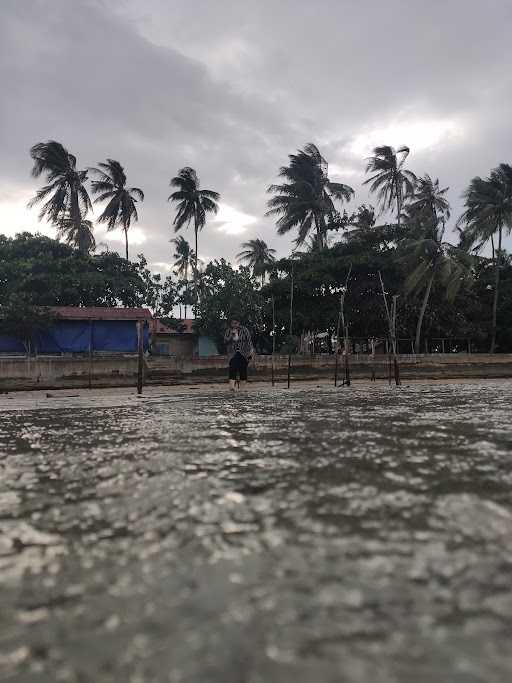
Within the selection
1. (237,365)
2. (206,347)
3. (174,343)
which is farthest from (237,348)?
(174,343)

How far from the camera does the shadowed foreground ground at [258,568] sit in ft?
3.10

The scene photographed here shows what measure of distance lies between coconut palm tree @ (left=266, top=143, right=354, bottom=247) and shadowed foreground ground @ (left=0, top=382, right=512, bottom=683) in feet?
98.6

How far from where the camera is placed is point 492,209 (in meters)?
27.3

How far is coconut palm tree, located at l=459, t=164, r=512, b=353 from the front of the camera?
89.7 feet

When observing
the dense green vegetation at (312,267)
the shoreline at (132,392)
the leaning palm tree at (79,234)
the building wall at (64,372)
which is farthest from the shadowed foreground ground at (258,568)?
the leaning palm tree at (79,234)

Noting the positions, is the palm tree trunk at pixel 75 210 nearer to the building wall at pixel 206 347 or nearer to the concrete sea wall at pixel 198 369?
the building wall at pixel 206 347

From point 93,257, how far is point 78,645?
102ft

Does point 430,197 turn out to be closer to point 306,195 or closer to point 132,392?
point 306,195

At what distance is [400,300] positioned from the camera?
86.8ft

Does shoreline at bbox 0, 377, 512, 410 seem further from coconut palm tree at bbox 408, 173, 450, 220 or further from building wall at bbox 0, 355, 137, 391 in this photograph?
coconut palm tree at bbox 408, 173, 450, 220

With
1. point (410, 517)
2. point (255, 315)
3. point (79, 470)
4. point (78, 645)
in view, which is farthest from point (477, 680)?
point (255, 315)

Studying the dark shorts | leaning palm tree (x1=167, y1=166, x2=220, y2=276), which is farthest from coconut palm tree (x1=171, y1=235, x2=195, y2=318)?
the dark shorts

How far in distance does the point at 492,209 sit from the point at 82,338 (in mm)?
24087

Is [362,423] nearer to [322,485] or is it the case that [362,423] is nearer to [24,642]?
[322,485]
